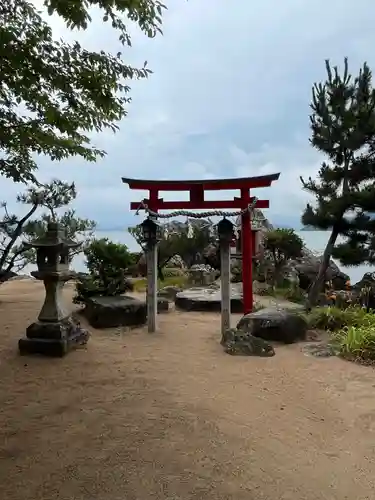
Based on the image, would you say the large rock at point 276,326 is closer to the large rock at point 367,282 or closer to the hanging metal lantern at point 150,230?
the hanging metal lantern at point 150,230

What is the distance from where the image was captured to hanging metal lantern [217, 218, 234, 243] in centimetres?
560

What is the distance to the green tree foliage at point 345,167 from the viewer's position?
707 cm

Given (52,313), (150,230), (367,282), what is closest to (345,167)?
(367,282)

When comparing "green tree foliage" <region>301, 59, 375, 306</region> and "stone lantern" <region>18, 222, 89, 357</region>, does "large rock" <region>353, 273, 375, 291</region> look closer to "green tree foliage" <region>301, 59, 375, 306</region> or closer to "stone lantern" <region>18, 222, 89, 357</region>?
"green tree foliage" <region>301, 59, 375, 306</region>

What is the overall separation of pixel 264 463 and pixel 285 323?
2.95m

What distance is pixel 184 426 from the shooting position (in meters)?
2.93

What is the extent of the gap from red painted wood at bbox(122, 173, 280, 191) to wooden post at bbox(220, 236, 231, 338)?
1.03m

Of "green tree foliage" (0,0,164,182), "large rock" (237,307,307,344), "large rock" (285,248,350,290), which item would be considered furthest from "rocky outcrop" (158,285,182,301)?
"green tree foliage" (0,0,164,182)

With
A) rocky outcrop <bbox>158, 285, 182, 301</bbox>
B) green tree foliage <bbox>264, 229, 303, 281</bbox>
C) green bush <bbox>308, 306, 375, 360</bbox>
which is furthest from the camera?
green tree foliage <bbox>264, 229, 303, 281</bbox>

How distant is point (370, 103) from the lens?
706 centimetres

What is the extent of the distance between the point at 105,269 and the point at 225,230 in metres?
2.59

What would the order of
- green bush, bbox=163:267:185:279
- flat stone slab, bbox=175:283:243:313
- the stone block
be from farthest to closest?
green bush, bbox=163:267:185:279
flat stone slab, bbox=175:283:243:313
the stone block

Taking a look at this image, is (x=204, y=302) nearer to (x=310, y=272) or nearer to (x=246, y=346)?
(x=246, y=346)

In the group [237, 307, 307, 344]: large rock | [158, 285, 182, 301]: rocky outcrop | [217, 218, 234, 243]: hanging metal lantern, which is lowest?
[237, 307, 307, 344]: large rock
